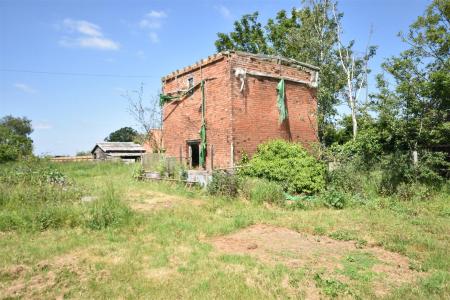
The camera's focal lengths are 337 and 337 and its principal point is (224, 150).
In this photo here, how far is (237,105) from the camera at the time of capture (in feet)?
44.5

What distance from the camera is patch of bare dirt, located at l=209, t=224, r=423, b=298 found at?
16.4ft

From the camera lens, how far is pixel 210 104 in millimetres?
14594

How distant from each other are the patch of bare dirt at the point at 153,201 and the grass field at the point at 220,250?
0.31ft

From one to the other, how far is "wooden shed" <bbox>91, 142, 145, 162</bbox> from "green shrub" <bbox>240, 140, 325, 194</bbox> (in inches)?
1070

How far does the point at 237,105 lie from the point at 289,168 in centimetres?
351

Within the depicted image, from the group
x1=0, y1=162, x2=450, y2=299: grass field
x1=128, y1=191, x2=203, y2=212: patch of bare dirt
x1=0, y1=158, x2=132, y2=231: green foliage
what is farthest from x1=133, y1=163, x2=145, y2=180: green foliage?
x1=0, y1=162, x2=450, y2=299: grass field

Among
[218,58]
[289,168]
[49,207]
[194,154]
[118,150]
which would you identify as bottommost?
[49,207]

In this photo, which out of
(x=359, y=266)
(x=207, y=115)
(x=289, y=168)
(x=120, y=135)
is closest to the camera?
(x=359, y=266)

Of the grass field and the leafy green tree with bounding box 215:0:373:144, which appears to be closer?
the grass field

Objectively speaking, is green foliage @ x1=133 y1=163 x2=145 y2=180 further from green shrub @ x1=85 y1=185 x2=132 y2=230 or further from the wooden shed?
the wooden shed

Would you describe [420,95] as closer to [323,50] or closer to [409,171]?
[409,171]

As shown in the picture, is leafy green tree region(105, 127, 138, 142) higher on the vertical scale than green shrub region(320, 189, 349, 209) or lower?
higher

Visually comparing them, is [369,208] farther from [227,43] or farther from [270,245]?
[227,43]

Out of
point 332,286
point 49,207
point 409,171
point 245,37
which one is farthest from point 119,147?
point 332,286
